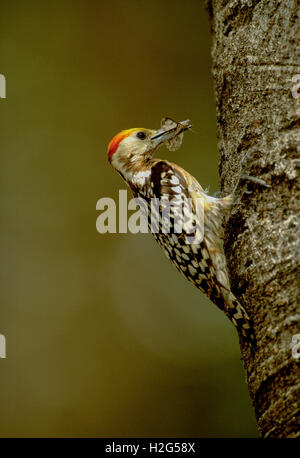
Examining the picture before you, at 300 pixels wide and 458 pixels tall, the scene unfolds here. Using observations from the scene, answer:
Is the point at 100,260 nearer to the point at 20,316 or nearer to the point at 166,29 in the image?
the point at 20,316

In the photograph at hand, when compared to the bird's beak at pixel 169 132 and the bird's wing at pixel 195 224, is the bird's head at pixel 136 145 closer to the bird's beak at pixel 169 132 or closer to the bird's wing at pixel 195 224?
the bird's beak at pixel 169 132

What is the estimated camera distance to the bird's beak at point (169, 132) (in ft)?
12.3

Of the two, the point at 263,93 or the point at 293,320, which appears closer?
the point at 293,320

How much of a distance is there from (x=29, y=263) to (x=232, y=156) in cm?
511

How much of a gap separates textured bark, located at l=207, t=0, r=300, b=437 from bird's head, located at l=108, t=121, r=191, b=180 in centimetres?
74

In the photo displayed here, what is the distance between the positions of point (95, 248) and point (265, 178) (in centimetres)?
519

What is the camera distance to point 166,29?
670cm

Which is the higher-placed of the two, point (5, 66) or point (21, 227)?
point (5, 66)

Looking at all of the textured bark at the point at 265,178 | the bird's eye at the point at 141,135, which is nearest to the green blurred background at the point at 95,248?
the bird's eye at the point at 141,135

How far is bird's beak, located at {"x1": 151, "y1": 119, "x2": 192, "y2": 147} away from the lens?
3.74 metres

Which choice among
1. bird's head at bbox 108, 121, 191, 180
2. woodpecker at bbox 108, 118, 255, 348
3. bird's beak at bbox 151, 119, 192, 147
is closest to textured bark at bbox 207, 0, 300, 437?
woodpecker at bbox 108, 118, 255, 348

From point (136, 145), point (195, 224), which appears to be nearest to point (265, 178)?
point (195, 224)

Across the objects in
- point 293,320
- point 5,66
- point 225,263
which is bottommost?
point 293,320
